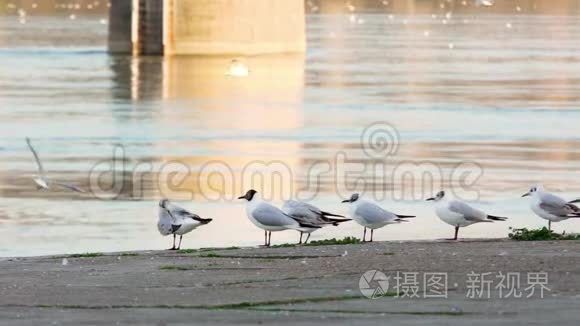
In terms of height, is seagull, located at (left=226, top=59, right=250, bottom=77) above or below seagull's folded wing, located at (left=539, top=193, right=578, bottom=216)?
below

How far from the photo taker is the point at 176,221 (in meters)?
19.8

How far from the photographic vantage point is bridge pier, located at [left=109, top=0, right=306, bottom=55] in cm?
9238

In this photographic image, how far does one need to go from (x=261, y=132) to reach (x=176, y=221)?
2973 centimetres

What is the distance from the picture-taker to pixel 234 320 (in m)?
12.5

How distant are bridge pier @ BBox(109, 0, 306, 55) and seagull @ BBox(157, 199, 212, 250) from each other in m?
72.1

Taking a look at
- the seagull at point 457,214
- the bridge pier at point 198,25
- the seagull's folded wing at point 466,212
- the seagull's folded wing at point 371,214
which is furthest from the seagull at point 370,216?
the bridge pier at point 198,25

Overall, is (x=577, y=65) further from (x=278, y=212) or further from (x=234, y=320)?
(x=234, y=320)

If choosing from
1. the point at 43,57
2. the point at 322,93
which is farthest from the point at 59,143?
the point at 43,57

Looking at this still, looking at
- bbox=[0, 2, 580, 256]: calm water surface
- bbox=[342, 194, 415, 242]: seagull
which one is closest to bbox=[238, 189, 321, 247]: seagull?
bbox=[342, 194, 415, 242]: seagull

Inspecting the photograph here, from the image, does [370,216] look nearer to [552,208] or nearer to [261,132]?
[552,208]

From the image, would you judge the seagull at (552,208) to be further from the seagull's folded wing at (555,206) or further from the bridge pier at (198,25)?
the bridge pier at (198,25)

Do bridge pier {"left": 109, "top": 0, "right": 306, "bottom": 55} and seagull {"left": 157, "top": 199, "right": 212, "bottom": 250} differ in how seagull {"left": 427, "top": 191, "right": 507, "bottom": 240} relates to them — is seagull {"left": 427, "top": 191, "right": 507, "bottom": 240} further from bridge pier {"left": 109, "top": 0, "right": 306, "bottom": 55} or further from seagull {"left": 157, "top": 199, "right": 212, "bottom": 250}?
bridge pier {"left": 109, "top": 0, "right": 306, "bottom": 55}

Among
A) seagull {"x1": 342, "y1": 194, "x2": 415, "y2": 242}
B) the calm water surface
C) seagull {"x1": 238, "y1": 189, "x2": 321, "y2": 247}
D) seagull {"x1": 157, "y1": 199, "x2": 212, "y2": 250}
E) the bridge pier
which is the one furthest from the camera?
the bridge pier

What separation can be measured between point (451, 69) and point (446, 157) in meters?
51.3
